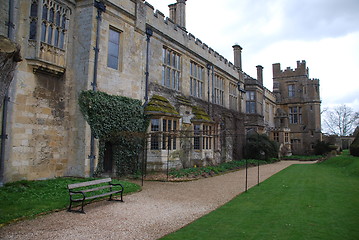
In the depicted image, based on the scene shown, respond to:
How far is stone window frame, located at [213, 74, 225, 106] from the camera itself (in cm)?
2447

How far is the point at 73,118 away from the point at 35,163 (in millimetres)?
2513

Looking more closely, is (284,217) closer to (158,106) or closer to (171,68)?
(158,106)

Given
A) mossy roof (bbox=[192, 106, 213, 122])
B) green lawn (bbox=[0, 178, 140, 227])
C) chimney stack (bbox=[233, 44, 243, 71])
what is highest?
chimney stack (bbox=[233, 44, 243, 71])

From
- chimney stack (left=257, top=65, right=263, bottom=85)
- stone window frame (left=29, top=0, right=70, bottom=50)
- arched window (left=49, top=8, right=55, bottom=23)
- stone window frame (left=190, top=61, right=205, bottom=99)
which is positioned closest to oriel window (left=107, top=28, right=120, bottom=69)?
stone window frame (left=29, top=0, right=70, bottom=50)

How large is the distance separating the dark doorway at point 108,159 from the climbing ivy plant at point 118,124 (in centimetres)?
38

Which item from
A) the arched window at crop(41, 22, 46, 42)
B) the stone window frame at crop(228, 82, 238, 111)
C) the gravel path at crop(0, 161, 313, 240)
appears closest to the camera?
the gravel path at crop(0, 161, 313, 240)

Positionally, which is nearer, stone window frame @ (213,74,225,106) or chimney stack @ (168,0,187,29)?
chimney stack @ (168,0,187,29)

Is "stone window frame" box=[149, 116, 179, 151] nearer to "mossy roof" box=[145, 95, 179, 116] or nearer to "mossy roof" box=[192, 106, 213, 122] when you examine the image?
"mossy roof" box=[145, 95, 179, 116]

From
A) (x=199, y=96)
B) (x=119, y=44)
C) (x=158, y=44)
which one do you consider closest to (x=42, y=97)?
(x=119, y=44)

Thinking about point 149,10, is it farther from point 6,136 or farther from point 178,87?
point 6,136

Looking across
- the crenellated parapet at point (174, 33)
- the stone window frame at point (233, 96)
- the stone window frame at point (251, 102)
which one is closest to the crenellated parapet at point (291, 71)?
the stone window frame at point (251, 102)

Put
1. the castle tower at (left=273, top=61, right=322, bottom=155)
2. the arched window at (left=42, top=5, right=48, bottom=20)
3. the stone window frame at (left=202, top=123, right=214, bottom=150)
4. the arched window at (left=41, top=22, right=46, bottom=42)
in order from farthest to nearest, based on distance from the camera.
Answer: the castle tower at (left=273, top=61, right=322, bottom=155)
the stone window frame at (left=202, top=123, right=214, bottom=150)
the arched window at (left=42, top=5, right=48, bottom=20)
the arched window at (left=41, top=22, right=46, bottom=42)

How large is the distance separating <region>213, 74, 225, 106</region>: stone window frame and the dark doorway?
12.4m

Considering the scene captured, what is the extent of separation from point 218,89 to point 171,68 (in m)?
7.96
